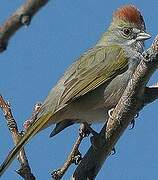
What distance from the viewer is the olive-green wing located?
5.25 meters

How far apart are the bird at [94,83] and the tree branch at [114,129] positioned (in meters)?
1.14

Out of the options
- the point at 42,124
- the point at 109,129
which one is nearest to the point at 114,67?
the point at 42,124

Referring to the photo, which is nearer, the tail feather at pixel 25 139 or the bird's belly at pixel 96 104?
the tail feather at pixel 25 139

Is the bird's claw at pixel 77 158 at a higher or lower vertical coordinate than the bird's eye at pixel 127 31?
lower

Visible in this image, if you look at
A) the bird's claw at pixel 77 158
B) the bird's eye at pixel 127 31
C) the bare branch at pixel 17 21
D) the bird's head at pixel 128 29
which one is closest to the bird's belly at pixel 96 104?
the bird's head at pixel 128 29

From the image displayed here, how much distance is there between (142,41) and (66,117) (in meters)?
1.88

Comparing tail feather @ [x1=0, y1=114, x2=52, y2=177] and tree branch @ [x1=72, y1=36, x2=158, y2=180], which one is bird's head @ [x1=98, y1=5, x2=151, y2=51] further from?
tree branch @ [x1=72, y1=36, x2=158, y2=180]

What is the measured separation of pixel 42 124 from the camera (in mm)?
4449

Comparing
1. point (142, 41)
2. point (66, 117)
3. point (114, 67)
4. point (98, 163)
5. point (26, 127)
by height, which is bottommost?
point (98, 163)

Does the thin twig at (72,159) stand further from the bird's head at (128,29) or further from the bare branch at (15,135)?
the bird's head at (128,29)

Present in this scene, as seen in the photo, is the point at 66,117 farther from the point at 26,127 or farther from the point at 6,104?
the point at 6,104

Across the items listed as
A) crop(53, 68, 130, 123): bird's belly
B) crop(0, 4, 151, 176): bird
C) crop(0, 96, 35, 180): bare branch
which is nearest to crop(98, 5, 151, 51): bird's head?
crop(0, 4, 151, 176): bird

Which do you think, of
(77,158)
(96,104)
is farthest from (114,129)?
(96,104)

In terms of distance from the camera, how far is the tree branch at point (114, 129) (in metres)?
2.89
